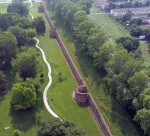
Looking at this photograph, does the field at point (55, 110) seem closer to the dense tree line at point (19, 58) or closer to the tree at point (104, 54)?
the dense tree line at point (19, 58)

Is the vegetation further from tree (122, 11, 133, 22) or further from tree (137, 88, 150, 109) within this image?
tree (122, 11, 133, 22)

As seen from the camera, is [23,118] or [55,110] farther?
[55,110]

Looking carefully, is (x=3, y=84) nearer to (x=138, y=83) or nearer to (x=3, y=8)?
(x=138, y=83)

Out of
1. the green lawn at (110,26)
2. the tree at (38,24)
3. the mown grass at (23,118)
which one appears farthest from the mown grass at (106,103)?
the green lawn at (110,26)

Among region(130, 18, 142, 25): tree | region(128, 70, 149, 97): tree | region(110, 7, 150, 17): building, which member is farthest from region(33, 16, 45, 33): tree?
region(128, 70, 149, 97): tree

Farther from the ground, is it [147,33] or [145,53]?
[147,33]

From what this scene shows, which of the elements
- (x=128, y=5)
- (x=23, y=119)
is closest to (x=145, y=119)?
(x=23, y=119)

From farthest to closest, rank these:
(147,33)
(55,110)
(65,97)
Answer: (147,33), (65,97), (55,110)
